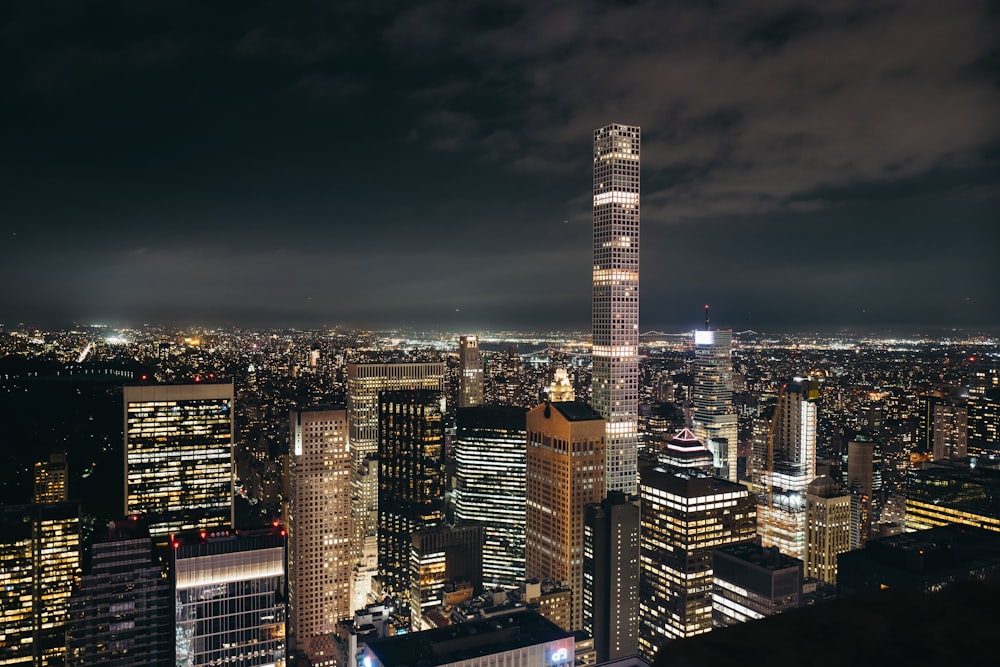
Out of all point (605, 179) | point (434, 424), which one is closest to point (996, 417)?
point (605, 179)

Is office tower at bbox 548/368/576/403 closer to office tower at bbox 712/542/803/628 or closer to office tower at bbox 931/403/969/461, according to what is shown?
office tower at bbox 712/542/803/628

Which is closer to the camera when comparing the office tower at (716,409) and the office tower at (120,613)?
the office tower at (120,613)

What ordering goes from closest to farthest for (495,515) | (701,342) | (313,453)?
1. (313,453)
2. (701,342)
3. (495,515)

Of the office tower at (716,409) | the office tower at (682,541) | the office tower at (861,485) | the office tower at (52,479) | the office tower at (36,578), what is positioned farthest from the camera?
the office tower at (716,409)

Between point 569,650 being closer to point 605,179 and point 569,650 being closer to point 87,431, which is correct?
point 87,431

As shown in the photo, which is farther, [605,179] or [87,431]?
[605,179]

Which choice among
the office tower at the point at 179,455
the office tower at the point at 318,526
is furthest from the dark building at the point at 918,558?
the office tower at the point at 179,455

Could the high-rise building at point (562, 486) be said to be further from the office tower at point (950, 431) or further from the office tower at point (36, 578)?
the office tower at point (36, 578)
